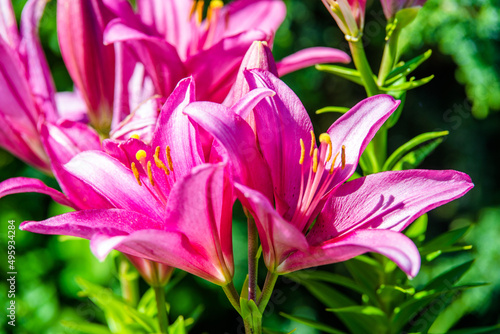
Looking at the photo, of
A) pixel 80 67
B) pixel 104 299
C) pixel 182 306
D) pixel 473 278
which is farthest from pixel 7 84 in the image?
pixel 473 278

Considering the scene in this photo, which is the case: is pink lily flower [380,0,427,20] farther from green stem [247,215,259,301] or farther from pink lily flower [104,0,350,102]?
green stem [247,215,259,301]

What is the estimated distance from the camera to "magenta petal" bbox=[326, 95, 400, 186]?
473 mm

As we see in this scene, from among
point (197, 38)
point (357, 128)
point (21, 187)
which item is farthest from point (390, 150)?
point (21, 187)

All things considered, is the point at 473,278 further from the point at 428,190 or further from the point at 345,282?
the point at 428,190

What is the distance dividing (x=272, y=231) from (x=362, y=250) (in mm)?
70

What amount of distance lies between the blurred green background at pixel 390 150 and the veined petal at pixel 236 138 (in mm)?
718

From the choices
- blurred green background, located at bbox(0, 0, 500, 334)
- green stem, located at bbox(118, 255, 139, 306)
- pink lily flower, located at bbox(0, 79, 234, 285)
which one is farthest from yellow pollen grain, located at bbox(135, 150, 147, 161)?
blurred green background, located at bbox(0, 0, 500, 334)

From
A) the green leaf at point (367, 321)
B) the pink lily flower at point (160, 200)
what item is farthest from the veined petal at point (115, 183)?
the green leaf at point (367, 321)

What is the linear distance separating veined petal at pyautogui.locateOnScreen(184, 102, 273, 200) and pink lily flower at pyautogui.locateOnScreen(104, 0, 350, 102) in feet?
0.52

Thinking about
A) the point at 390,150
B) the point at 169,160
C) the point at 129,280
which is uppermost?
the point at 169,160

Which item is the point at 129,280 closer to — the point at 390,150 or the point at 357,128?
the point at 357,128

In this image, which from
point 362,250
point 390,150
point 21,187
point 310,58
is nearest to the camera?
point 362,250

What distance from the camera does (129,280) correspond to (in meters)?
0.67

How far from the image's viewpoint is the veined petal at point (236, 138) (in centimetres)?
43
